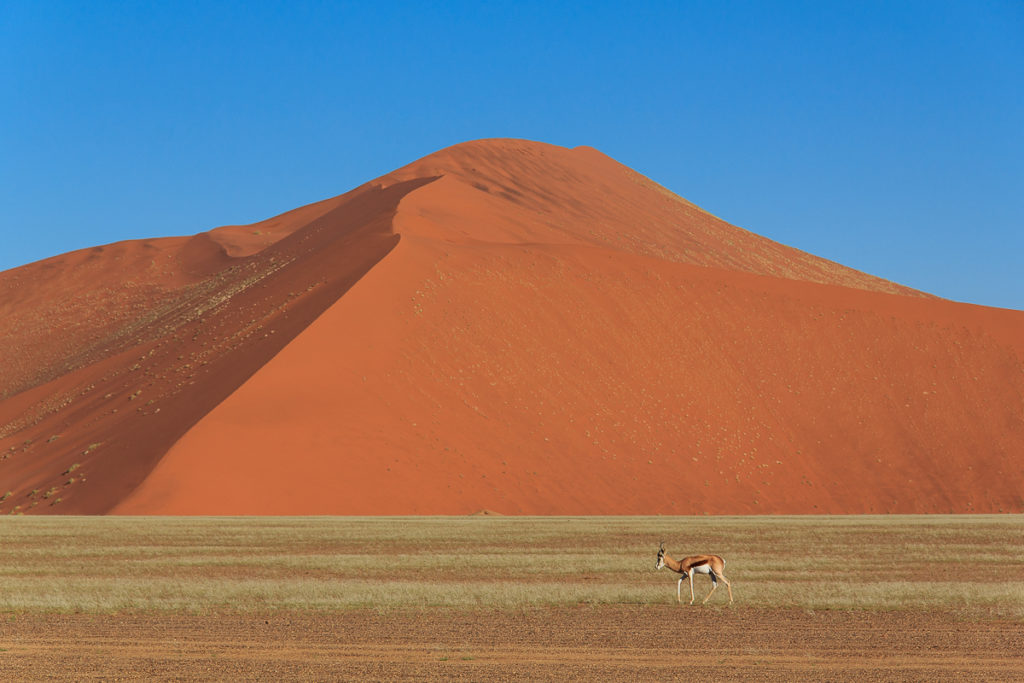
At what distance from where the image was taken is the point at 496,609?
69.0 ft

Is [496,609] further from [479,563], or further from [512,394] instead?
[512,394]

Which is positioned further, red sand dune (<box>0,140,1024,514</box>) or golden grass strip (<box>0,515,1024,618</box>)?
red sand dune (<box>0,140,1024,514</box>)

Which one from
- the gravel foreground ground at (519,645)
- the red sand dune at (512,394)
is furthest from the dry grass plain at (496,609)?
the red sand dune at (512,394)

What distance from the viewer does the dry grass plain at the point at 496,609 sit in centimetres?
1496

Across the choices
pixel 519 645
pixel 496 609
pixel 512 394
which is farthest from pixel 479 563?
pixel 512 394

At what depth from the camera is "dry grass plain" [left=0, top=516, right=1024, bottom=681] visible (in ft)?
49.1

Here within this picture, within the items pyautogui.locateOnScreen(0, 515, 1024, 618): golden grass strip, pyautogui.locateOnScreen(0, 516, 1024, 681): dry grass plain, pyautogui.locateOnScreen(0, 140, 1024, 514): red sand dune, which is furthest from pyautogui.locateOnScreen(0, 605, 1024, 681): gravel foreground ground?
pyautogui.locateOnScreen(0, 140, 1024, 514): red sand dune

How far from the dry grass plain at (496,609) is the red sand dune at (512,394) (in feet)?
65.1

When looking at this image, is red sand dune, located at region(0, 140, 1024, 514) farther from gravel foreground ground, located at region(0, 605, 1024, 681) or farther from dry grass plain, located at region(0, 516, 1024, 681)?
gravel foreground ground, located at region(0, 605, 1024, 681)

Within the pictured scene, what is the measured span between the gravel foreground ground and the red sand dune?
35.8 metres

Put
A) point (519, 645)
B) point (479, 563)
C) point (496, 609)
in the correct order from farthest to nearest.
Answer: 1. point (479, 563)
2. point (496, 609)
3. point (519, 645)

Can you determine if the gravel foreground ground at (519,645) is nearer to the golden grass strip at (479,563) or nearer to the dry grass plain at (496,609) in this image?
the dry grass plain at (496,609)

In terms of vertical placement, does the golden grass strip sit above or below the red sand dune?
below

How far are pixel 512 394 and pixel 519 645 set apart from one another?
5186 cm
